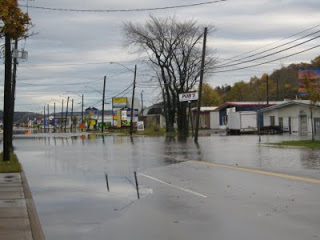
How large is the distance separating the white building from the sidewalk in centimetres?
4162

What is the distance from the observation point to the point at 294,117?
56.3 meters

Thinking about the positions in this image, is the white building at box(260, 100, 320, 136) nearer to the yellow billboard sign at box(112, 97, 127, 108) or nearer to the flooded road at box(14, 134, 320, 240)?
the flooded road at box(14, 134, 320, 240)

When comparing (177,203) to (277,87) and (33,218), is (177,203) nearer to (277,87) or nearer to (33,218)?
(33,218)

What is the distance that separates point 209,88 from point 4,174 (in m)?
115

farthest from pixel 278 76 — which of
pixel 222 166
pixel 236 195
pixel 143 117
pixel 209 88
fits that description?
pixel 236 195

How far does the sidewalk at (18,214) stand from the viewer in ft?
24.7

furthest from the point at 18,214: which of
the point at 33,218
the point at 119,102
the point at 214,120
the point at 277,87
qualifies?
the point at 119,102

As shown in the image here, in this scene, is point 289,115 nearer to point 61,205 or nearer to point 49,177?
point 49,177

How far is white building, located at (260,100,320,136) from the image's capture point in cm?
5112

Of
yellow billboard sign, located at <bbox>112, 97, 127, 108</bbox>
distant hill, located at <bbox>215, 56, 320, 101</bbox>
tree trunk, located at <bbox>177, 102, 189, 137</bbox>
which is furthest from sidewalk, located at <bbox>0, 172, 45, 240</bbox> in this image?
yellow billboard sign, located at <bbox>112, 97, 127, 108</bbox>

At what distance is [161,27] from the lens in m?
62.0

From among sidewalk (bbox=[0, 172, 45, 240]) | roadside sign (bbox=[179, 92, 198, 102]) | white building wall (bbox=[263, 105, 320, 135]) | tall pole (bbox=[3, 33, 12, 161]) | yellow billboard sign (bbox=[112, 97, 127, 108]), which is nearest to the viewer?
sidewalk (bbox=[0, 172, 45, 240])

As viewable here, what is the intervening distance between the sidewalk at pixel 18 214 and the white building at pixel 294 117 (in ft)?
137

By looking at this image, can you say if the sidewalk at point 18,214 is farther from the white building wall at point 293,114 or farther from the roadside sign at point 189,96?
the white building wall at point 293,114
